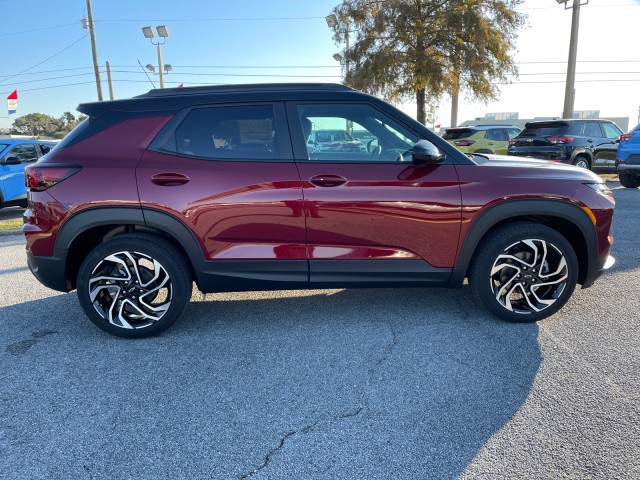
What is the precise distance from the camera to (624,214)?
25.7ft

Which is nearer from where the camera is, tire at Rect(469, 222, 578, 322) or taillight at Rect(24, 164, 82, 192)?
taillight at Rect(24, 164, 82, 192)

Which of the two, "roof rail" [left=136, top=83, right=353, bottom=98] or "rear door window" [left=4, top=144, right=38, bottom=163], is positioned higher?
"roof rail" [left=136, top=83, right=353, bottom=98]

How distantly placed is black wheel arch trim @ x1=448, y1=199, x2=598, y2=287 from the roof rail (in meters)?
1.45

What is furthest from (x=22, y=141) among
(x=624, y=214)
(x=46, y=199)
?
(x=624, y=214)

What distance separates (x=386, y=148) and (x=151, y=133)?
5.68 ft

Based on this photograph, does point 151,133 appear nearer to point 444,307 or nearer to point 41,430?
point 41,430

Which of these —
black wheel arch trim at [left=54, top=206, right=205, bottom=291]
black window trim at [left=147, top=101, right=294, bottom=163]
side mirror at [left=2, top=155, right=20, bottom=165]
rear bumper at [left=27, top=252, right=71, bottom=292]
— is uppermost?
black window trim at [left=147, top=101, right=294, bottom=163]

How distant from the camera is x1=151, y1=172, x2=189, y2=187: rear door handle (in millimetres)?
3111

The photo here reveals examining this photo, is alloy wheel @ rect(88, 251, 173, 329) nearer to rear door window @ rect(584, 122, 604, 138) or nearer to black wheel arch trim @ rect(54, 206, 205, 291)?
black wheel arch trim @ rect(54, 206, 205, 291)

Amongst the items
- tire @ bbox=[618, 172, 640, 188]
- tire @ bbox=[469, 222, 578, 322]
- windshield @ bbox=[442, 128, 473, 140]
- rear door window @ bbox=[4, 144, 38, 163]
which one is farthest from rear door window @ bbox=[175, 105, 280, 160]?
windshield @ bbox=[442, 128, 473, 140]

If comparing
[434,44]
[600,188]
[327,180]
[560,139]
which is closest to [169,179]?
[327,180]

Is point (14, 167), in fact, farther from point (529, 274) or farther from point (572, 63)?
point (572, 63)

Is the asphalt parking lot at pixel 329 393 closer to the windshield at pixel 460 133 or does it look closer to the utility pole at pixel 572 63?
the windshield at pixel 460 133

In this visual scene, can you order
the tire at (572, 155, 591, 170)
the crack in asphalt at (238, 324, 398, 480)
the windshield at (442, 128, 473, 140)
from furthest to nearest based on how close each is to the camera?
the windshield at (442, 128, 473, 140)
the tire at (572, 155, 591, 170)
the crack in asphalt at (238, 324, 398, 480)
